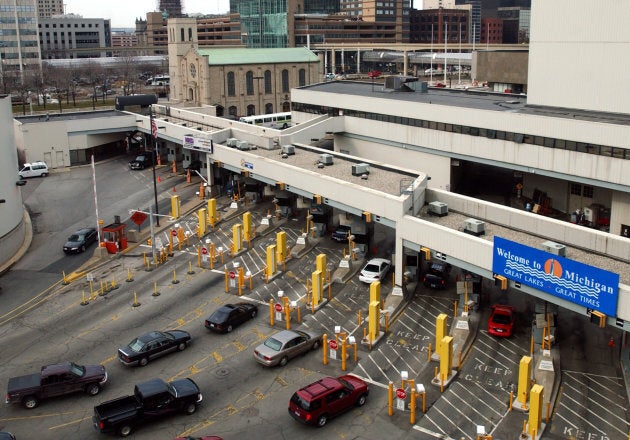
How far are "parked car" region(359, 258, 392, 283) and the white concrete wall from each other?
20949 millimetres

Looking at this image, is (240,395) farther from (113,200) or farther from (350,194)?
(113,200)

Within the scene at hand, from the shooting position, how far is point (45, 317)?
3738 centimetres

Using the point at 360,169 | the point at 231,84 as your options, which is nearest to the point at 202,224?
the point at 360,169

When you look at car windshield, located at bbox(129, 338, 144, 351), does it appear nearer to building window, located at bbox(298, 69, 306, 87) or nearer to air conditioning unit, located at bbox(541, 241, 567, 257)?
air conditioning unit, located at bbox(541, 241, 567, 257)

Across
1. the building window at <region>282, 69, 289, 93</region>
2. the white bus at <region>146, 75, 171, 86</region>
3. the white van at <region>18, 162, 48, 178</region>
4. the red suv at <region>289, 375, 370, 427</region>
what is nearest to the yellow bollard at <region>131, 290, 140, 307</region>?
the red suv at <region>289, 375, 370, 427</region>

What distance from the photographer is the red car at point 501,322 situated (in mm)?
32562

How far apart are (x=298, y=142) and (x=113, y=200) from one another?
16890 millimetres

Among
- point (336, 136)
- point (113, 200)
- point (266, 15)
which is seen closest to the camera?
point (113, 200)

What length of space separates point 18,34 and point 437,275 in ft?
445

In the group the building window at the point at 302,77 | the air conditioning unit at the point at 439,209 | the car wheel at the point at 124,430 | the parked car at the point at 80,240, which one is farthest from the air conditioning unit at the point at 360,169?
the building window at the point at 302,77

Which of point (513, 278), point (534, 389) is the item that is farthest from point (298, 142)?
point (534, 389)

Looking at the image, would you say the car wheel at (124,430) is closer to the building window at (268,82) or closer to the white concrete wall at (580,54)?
the white concrete wall at (580,54)

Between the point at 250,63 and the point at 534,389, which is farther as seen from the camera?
the point at 250,63

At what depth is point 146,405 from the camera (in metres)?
26.4
